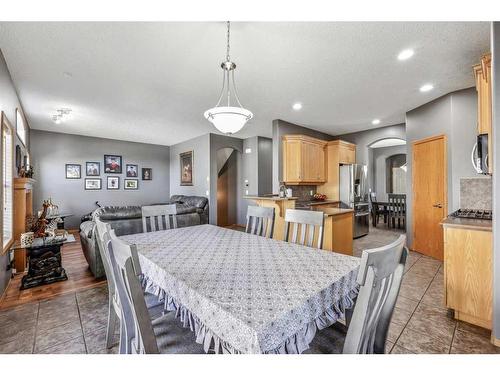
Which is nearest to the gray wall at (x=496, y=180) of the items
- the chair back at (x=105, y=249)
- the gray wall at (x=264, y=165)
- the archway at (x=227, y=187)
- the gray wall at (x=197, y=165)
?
the chair back at (x=105, y=249)

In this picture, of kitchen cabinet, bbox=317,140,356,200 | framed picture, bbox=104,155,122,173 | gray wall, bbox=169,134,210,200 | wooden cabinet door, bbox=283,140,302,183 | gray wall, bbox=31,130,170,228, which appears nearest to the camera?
wooden cabinet door, bbox=283,140,302,183

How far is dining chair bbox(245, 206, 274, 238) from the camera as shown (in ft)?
7.69

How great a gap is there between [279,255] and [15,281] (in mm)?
3571

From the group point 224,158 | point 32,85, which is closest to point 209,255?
point 32,85

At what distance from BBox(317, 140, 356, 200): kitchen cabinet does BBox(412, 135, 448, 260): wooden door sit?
62.6 inches

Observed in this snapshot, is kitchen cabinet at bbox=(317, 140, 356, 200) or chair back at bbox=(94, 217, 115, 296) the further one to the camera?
kitchen cabinet at bbox=(317, 140, 356, 200)

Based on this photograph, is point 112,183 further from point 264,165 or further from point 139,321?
point 139,321

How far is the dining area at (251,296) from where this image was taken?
0.80m

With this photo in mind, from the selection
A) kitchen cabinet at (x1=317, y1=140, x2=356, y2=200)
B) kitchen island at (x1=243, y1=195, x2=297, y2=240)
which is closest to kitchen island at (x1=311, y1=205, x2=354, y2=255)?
kitchen island at (x1=243, y1=195, x2=297, y2=240)

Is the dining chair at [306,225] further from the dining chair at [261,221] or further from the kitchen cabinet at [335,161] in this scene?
the kitchen cabinet at [335,161]

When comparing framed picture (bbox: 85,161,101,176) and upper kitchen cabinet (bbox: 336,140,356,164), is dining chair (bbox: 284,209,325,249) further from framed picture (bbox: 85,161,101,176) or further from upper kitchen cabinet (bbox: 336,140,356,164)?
framed picture (bbox: 85,161,101,176)

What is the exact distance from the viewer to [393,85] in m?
3.17

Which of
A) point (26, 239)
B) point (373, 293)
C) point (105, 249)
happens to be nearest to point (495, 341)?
point (373, 293)
